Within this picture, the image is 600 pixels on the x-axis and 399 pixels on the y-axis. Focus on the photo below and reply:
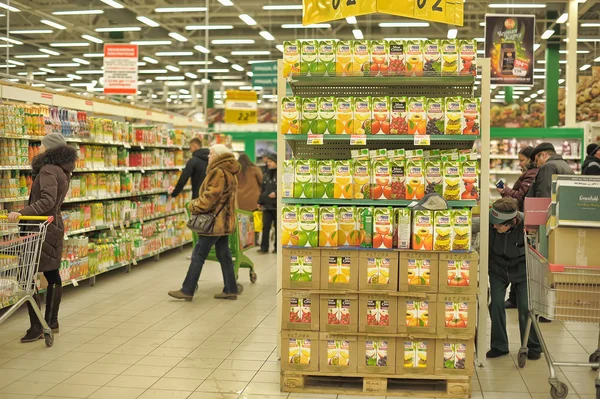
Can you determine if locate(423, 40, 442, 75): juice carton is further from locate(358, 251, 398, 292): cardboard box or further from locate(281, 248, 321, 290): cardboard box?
locate(281, 248, 321, 290): cardboard box

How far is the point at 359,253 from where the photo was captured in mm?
4773

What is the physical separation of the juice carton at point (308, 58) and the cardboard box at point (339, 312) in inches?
61.7

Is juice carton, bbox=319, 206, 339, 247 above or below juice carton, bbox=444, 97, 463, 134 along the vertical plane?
below

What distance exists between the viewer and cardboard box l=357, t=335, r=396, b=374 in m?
4.78

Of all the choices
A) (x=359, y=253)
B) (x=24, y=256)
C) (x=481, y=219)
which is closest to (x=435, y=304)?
(x=359, y=253)

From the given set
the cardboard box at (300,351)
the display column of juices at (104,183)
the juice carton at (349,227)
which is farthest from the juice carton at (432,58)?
the display column of juices at (104,183)

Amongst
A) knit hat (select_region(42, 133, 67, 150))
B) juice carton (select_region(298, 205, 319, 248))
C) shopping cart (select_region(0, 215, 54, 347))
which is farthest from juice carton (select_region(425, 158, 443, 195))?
knit hat (select_region(42, 133, 67, 150))

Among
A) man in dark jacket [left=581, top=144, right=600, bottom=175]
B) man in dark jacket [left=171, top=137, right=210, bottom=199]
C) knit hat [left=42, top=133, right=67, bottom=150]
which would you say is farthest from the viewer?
man in dark jacket [left=171, top=137, right=210, bottom=199]

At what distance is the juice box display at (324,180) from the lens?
16.2ft

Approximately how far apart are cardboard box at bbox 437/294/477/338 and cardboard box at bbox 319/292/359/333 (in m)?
0.56

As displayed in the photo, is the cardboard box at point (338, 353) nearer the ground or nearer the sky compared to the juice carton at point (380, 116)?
nearer the ground

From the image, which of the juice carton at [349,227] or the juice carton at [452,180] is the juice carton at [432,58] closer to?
the juice carton at [452,180]

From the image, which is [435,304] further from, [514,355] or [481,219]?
[514,355]

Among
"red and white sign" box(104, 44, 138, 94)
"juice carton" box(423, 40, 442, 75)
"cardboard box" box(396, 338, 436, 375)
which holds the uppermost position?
"red and white sign" box(104, 44, 138, 94)
